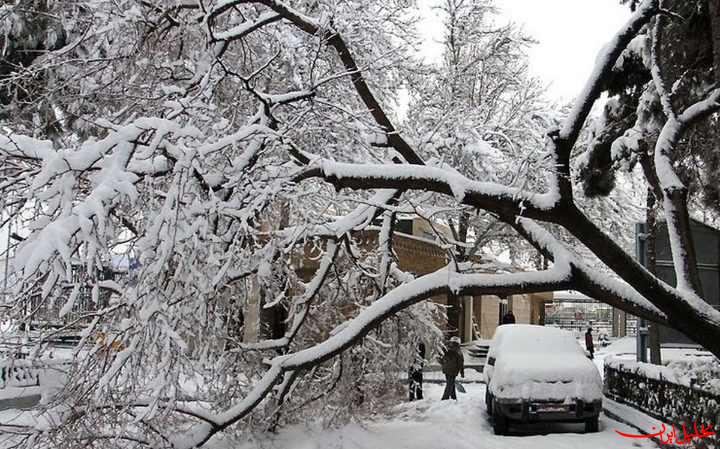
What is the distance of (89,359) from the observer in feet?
17.5

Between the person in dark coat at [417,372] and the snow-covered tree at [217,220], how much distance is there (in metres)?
0.74

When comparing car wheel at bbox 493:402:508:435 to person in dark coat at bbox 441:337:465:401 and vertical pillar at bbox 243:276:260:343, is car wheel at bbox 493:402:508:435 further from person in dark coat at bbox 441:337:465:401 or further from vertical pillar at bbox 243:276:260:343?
vertical pillar at bbox 243:276:260:343

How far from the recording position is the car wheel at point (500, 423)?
10852mm

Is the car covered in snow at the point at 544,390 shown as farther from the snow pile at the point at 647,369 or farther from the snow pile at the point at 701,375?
the snow pile at the point at 701,375

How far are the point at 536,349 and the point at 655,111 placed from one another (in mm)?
4785

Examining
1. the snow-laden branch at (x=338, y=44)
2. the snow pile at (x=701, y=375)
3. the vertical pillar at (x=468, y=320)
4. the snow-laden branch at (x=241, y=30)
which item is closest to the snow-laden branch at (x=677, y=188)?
the snow pile at (x=701, y=375)

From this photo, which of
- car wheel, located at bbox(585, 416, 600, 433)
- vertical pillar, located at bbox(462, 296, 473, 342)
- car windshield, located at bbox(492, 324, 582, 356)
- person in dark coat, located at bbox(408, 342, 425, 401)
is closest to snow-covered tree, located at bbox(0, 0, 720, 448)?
person in dark coat, located at bbox(408, 342, 425, 401)

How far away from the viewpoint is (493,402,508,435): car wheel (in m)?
10.9

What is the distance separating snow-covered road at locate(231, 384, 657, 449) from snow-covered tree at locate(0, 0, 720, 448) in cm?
38

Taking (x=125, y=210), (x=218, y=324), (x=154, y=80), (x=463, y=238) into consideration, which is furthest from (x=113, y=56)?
(x=463, y=238)

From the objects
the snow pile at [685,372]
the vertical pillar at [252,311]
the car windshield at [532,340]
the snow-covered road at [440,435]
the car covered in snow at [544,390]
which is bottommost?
the snow-covered road at [440,435]

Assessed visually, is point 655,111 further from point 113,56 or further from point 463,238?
point 463,238

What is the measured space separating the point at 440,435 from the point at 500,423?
4.88ft

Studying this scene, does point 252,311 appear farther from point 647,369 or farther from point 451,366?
point 647,369
